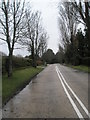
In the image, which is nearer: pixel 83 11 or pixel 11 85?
pixel 11 85

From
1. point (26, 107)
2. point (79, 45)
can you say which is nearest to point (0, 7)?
point (26, 107)

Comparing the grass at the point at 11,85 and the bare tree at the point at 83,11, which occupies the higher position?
the bare tree at the point at 83,11

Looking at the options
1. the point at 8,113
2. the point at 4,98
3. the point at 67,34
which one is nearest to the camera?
the point at 8,113

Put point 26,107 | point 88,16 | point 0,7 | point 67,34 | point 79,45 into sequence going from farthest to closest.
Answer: point 79,45 < point 67,34 < point 88,16 < point 0,7 < point 26,107

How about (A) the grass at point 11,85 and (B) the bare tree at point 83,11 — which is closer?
(A) the grass at point 11,85

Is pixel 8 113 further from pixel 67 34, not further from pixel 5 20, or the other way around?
pixel 67 34

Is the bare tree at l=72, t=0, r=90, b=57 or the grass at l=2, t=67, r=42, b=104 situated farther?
the bare tree at l=72, t=0, r=90, b=57

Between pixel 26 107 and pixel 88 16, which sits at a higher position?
pixel 88 16

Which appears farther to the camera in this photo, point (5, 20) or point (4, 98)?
point (5, 20)

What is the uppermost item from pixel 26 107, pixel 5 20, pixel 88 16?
pixel 88 16

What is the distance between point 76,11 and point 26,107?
82.8ft

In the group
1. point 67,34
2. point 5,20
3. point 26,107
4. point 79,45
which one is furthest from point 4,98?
point 79,45

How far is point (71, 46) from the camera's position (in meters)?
63.4

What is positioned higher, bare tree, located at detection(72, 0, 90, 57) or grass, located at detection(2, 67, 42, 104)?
bare tree, located at detection(72, 0, 90, 57)
